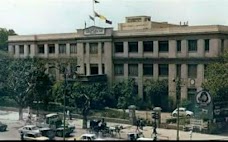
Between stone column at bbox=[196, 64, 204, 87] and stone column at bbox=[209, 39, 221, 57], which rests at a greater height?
stone column at bbox=[209, 39, 221, 57]

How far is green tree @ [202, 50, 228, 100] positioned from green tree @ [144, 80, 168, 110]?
9.80 m

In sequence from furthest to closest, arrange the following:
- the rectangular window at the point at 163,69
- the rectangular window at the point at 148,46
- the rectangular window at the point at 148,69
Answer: the rectangular window at the point at 148,69
the rectangular window at the point at 148,46
the rectangular window at the point at 163,69

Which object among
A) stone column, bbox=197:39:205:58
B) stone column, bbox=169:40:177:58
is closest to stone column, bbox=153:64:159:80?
stone column, bbox=169:40:177:58

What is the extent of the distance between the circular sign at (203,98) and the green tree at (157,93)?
15740mm

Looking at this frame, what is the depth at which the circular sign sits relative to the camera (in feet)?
161

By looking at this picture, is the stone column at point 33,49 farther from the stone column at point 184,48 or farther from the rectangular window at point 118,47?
the stone column at point 184,48

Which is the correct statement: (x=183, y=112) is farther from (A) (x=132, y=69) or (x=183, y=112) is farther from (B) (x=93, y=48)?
(B) (x=93, y=48)

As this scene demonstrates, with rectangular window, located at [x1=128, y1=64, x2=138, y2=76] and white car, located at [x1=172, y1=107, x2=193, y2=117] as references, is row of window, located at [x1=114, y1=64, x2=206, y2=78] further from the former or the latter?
white car, located at [x1=172, y1=107, x2=193, y2=117]

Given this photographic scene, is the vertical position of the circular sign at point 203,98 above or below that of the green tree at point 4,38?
below

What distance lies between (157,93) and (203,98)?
1678 centimetres

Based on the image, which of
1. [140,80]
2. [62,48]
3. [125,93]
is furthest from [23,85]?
[62,48]

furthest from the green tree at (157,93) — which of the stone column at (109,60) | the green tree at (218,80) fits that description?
the green tree at (218,80)

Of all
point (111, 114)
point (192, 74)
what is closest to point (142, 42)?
point (192, 74)

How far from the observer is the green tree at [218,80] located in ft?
174
